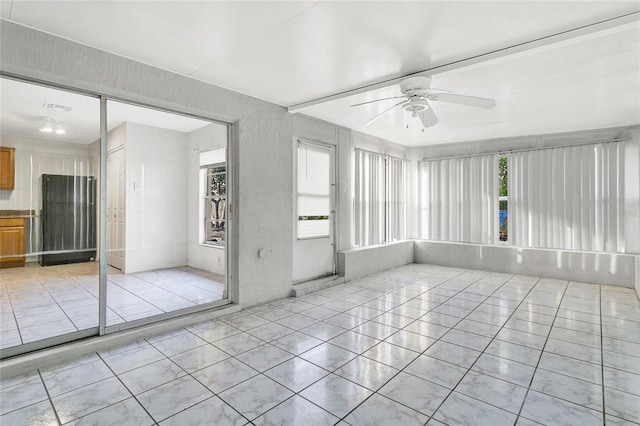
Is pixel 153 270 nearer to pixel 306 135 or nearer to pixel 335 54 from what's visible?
pixel 306 135

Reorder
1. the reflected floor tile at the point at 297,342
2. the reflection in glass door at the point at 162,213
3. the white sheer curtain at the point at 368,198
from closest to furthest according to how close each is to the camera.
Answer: the reflected floor tile at the point at 297,342
the reflection in glass door at the point at 162,213
the white sheer curtain at the point at 368,198

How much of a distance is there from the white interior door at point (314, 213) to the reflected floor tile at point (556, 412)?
11.1ft

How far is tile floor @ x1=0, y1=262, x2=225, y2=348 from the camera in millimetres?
3090

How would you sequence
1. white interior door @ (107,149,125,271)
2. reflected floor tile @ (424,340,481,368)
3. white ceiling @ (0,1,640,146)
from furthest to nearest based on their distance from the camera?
white interior door @ (107,149,125,271) → reflected floor tile @ (424,340,481,368) → white ceiling @ (0,1,640,146)

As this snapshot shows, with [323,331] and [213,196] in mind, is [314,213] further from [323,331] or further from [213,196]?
[323,331]

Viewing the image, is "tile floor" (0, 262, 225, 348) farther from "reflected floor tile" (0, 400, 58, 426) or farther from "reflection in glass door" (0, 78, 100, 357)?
"reflected floor tile" (0, 400, 58, 426)

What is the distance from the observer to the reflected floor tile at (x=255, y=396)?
2.11 metres

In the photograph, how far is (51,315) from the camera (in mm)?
3404

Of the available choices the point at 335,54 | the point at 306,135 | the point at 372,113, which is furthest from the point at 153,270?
the point at 372,113

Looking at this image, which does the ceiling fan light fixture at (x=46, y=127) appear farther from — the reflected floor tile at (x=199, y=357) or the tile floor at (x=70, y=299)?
the reflected floor tile at (x=199, y=357)

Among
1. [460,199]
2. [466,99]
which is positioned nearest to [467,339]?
[466,99]

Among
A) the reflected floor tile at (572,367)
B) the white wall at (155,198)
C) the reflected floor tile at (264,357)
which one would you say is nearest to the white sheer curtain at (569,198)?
the reflected floor tile at (572,367)

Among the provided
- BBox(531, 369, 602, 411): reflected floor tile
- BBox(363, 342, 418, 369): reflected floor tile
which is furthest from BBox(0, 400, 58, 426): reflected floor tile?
BBox(531, 369, 602, 411): reflected floor tile

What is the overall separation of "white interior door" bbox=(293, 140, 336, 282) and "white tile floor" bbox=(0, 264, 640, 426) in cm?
115
